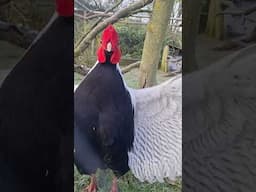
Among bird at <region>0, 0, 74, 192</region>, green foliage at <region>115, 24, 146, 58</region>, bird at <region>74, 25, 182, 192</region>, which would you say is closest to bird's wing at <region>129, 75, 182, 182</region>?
bird at <region>74, 25, 182, 192</region>

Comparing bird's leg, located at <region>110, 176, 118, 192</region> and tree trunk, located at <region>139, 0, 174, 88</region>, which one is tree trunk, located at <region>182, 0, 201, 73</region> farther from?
bird's leg, located at <region>110, 176, 118, 192</region>

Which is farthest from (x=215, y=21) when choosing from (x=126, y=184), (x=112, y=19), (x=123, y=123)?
(x=126, y=184)

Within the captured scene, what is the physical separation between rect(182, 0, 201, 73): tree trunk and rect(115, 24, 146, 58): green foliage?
0.12m

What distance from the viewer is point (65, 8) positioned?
1.23 meters

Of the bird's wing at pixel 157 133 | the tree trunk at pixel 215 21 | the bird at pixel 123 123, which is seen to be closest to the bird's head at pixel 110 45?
the bird at pixel 123 123

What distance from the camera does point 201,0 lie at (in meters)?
1.22

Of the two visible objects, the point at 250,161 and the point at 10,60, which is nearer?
the point at 250,161

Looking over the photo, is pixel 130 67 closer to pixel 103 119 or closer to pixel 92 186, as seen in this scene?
pixel 103 119

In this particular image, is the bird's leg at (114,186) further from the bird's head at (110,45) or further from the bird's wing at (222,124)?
the bird's head at (110,45)

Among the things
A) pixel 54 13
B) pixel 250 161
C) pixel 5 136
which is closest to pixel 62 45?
pixel 54 13

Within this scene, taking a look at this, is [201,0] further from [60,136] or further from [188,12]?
[60,136]

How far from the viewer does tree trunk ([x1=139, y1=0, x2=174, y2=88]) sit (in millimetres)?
1178

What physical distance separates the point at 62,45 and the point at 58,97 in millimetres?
162

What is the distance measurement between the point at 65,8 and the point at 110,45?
0.59ft
